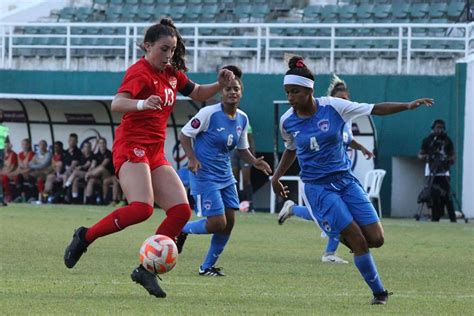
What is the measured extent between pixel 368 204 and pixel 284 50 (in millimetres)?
18485

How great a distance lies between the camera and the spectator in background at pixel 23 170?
3003cm

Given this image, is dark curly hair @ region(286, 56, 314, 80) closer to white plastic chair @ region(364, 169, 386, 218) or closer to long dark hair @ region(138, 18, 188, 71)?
long dark hair @ region(138, 18, 188, 71)

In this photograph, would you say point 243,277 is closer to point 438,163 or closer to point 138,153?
point 138,153

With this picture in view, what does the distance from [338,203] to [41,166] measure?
20.3m

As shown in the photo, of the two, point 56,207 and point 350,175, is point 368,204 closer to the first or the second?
point 350,175

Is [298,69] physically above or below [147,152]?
above

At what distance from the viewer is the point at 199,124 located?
13.3m

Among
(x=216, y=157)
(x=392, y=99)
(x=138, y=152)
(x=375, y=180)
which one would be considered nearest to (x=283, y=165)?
(x=138, y=152)

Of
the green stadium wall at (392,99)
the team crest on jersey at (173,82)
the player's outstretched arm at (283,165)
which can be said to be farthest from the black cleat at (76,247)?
the green stadium wall at (392,99)

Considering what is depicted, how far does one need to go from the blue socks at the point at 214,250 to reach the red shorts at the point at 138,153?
238 centimetres

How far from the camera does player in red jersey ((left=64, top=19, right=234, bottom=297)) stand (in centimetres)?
1009

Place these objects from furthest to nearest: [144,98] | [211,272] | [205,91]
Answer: [211,272], [205,91], [144,98]

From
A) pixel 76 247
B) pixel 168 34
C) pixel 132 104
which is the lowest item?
pixel 76 247

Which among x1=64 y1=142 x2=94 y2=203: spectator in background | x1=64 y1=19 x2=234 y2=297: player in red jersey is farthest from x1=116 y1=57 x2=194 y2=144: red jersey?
x1=64 y1=142 x2=94 y2=203: spectator in background
